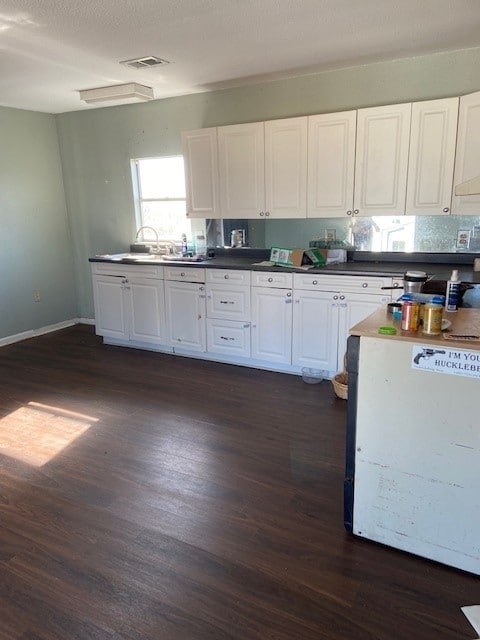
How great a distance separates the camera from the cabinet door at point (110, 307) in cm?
456

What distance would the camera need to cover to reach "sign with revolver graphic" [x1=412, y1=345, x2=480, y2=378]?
158 centimetres

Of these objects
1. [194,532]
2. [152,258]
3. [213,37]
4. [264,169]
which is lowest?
[194,532]

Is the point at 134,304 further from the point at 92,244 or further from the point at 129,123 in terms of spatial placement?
the point at 129,123

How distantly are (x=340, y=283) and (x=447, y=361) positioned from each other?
6.15 feet

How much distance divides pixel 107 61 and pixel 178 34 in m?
0.81

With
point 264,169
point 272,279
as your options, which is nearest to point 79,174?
point 264,169

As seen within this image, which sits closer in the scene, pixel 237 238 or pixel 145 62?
pixel 145 62

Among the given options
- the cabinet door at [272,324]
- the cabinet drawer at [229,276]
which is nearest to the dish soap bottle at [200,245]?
the cabinet drawer at [229,276]

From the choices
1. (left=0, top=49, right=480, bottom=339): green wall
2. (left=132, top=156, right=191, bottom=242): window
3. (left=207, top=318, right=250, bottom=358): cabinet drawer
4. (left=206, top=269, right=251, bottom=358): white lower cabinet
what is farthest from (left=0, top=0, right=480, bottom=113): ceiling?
(left=207, top=318, right=250, bottom=358): cabinet drawer

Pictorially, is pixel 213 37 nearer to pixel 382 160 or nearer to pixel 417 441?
pixel 382 160

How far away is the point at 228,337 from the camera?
4023 millimetres

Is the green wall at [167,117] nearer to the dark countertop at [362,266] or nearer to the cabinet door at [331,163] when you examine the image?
the cabinet door at [331,163]

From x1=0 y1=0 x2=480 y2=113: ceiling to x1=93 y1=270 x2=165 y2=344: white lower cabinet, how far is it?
174cm

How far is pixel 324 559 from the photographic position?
1839 mm
